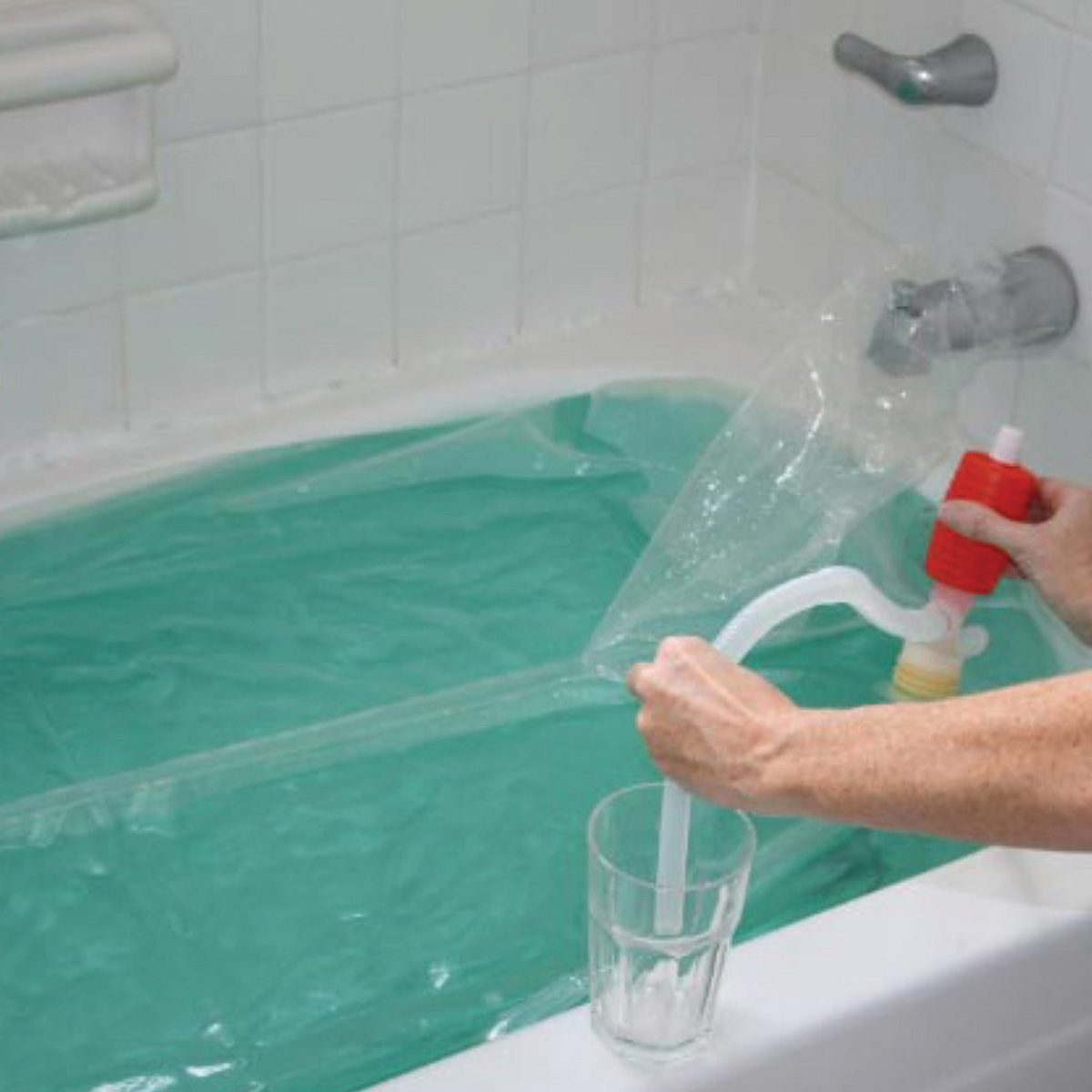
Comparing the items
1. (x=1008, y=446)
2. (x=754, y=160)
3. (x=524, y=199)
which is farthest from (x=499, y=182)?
(x=1008, y=446)

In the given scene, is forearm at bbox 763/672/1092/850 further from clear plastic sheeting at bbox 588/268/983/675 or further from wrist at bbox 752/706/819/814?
clear plastic sheeting at bbox 588/268/983/675

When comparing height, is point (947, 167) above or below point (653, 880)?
above

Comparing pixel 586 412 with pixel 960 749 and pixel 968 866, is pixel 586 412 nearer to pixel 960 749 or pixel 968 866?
pixel 968 866

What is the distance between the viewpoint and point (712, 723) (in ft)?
4.04

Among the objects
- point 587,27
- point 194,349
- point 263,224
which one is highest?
point 587,27

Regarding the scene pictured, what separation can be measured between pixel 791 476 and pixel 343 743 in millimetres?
434

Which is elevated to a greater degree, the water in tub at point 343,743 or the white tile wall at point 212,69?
the white tile wall at point 212,69

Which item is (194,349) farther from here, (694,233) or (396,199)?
(694,233)

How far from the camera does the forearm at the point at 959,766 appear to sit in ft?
3.81

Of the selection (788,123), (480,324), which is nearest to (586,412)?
(480,324)

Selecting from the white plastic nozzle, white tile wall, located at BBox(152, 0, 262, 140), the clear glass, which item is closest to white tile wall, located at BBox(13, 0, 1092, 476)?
white tile wall, located at BBox(152, 0, 262, 140)

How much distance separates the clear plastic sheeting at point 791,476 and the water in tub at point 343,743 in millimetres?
41

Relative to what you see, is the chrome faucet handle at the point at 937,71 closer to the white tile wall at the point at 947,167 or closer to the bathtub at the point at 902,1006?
the white tile wall at the point at 947,167

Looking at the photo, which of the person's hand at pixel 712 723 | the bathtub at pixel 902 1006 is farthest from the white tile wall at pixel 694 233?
the person's hand at pixel 712 723
